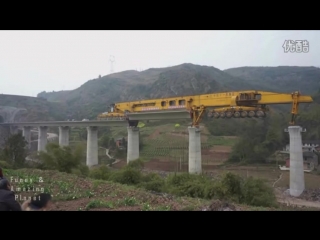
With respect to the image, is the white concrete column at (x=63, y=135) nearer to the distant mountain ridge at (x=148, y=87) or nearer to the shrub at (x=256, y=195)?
the distant mountain ridge at (x=148, y=87)

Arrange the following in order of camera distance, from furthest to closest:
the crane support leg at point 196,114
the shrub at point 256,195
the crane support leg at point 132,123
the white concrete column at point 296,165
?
the crane support leg at point 132,123
the crane support leg at point 196,114
the white concrete column at point 296,165
the shrub at point 256,195

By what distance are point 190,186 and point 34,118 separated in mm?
17574

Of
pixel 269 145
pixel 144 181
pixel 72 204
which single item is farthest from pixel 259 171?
pixel 72 204

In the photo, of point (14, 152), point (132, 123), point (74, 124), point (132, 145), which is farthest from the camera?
point (74, 124)

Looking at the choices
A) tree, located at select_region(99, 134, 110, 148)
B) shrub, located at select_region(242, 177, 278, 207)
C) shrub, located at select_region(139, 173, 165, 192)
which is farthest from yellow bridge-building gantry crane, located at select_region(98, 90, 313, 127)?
tree, located at select_region(99, 134, 110, 148)

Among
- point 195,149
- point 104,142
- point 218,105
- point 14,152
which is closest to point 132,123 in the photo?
point 195,149

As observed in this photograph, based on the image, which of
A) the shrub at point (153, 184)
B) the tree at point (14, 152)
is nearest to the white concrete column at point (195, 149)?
the shrub at point (153, 184)

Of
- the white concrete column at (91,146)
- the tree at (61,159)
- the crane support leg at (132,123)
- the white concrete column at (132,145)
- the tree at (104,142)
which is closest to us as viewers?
the tree at (61,159)

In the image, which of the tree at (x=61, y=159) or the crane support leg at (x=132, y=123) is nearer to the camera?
the tree at (x=61, y=159)

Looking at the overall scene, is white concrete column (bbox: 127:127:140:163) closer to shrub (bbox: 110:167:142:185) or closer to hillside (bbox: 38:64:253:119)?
shrub (bbox: 110:167:142:185)

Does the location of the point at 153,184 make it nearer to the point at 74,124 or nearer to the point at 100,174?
the point at 100,174

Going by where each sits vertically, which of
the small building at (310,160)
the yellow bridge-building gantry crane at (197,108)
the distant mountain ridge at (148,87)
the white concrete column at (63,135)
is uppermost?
the distant mountain ridge at (148,87)
